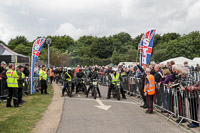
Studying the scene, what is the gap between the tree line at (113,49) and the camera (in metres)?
54.4

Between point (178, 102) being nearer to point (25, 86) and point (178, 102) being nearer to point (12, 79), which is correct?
point (12, 79)

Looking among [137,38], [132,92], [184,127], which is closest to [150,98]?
[184,127]

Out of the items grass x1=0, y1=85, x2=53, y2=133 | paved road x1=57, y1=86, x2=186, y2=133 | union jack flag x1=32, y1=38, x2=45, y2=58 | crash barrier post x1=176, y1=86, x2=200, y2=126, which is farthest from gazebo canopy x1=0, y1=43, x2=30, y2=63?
crash barrier post x1=176, y1=86, x2=200, y2=126

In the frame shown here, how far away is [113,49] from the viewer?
72062 millimetres

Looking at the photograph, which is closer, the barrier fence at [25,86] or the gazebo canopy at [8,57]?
the barrier fence at [25,86]

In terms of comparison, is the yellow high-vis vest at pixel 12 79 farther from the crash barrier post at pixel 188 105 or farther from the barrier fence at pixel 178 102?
the crash barrier post at pixel 188 105

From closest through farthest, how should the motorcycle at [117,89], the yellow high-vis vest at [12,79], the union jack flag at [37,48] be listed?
the yellow high-vis vest at [12,79], the motorcycle at [117,89], the union jack flag at [37,48]

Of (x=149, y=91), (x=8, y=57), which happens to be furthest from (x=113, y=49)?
(x=149, y=91)

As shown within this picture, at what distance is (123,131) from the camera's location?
21.3 feet

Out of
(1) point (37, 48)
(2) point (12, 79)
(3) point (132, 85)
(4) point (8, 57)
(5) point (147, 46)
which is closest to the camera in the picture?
(2) point (12, 79)

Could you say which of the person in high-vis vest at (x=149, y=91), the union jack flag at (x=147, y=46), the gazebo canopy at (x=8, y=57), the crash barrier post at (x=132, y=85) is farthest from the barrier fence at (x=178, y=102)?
the gazebo canopy at (x=8, y=57)

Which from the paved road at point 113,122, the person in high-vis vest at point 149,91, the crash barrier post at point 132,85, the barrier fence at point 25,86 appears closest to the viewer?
the paved road at point 113,122

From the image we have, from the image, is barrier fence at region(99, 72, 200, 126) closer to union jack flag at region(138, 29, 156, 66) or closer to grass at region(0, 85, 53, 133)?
union jack flag at region(138, 29, 156, 66)

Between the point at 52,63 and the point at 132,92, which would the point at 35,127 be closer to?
the point at 132,92
